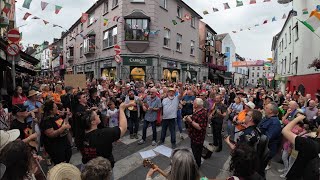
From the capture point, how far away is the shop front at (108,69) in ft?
71.9

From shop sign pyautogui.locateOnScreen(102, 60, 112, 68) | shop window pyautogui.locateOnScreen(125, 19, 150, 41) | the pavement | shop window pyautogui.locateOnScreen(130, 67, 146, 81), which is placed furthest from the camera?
shop sign pyautogui.locateOnScreen(102, 60, 112, 68)

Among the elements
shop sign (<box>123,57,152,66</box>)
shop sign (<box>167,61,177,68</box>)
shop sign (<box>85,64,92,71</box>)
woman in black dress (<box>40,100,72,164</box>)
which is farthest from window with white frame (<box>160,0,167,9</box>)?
woman in black dress (<box>40,100,72,164</box>)

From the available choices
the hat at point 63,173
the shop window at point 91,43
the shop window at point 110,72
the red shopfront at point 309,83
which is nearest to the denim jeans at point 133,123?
the hat at point 63,173

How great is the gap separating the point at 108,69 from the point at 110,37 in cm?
287

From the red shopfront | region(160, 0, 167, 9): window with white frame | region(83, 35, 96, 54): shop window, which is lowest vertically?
the red shopfront

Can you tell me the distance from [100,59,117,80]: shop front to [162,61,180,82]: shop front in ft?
13.9

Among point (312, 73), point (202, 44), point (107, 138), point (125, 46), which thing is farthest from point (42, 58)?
point (107, 138)

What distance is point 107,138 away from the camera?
334 cm

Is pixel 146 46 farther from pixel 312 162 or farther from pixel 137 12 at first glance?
pixel 312 162

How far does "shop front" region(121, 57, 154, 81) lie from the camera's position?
20250 millimetres

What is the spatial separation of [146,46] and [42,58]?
227 ft

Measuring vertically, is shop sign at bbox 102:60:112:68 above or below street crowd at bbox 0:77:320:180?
above

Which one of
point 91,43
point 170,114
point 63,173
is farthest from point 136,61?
point 63,173

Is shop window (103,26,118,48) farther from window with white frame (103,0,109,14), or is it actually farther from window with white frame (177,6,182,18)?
window with white frame (177,6,182,18)
